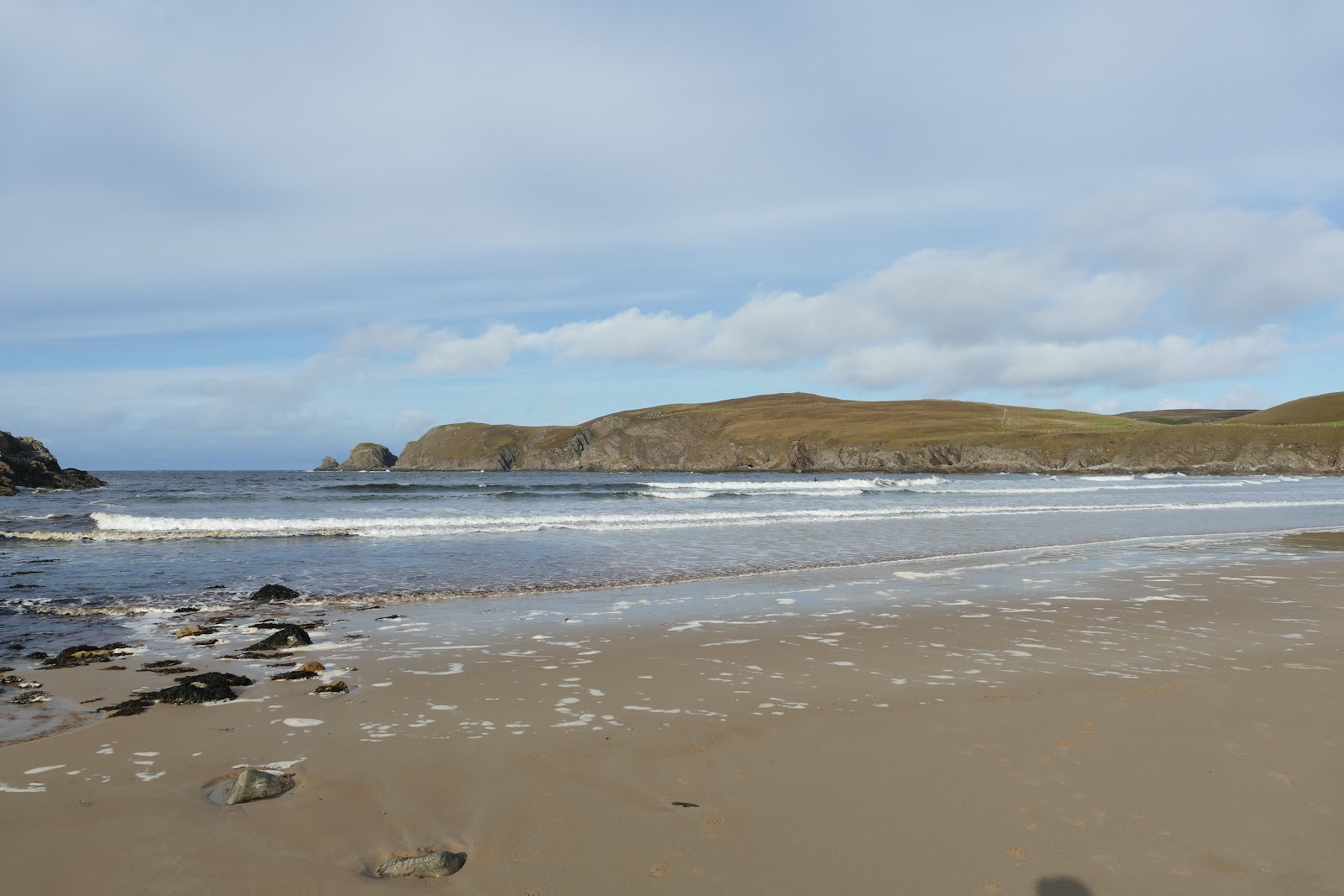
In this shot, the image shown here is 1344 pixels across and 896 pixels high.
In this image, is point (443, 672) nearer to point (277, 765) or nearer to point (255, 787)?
point (277, 765)

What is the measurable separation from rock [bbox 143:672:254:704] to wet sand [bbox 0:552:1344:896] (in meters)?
0.17

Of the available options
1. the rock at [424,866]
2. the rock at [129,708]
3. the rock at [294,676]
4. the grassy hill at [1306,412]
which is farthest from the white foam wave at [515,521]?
the grassy hill at [1306,412]

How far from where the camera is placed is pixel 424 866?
158 inches

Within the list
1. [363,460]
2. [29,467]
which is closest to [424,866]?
[29,467]

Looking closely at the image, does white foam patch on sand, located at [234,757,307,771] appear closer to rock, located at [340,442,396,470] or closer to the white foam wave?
the white foam wave

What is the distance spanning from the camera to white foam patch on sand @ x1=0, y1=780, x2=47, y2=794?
16.5 feet

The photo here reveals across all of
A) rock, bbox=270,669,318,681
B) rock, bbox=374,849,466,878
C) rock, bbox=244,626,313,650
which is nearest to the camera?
rock, bbox=374,849,466,878

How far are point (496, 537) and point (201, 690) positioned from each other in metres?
17.0

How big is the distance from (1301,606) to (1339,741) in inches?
295

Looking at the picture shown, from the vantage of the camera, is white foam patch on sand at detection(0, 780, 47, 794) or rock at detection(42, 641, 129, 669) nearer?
white foam patch on sand at detection(0, 780, 47, 794)

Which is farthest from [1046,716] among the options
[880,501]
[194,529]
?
[880,501]

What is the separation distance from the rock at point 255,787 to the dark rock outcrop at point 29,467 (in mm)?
67652

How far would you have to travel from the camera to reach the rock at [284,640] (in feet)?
31.5

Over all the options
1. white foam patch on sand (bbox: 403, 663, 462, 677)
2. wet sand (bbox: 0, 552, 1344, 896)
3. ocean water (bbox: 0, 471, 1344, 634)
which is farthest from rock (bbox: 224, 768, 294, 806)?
ocean water (bbox: 0, 471, 1344, 634)
